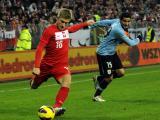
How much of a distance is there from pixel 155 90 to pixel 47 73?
5.80m

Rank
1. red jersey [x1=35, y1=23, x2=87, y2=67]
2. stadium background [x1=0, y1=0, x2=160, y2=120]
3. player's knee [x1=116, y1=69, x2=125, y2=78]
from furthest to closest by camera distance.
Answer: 1. player's knee [x1=116, y1=69, x2=125, y2=78]
2. stadium background [x1=0, y1=0, x2=160, y2=120]
3. red jersey [x1=35, y1=23, x2=87, y2=67]

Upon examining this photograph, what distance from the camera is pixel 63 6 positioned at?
3628 centimetres

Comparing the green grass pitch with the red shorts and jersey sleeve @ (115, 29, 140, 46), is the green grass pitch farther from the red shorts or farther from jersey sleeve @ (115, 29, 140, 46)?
jersey sleeve @ (115, 29, 140, 46)

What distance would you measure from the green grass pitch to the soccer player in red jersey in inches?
24.4

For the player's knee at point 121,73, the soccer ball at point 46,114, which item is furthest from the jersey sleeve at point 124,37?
the soccer ball at point 46,114

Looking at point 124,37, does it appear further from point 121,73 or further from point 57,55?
point 57,55

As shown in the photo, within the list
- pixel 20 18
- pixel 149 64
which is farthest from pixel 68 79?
pixel 20 18

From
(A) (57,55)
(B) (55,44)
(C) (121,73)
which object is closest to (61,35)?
(B) (55,44)

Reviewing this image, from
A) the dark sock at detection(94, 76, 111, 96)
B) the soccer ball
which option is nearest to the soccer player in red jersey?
the soccer ball

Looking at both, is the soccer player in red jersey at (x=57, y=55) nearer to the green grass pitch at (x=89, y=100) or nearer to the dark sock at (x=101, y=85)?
the green grass pitch at (x=89, y=100)

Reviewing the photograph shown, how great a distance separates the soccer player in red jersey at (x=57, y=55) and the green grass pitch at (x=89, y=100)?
0.62m

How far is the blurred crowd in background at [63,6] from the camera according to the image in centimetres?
3092

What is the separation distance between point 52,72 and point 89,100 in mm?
3278

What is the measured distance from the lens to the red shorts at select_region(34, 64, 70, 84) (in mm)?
12059
